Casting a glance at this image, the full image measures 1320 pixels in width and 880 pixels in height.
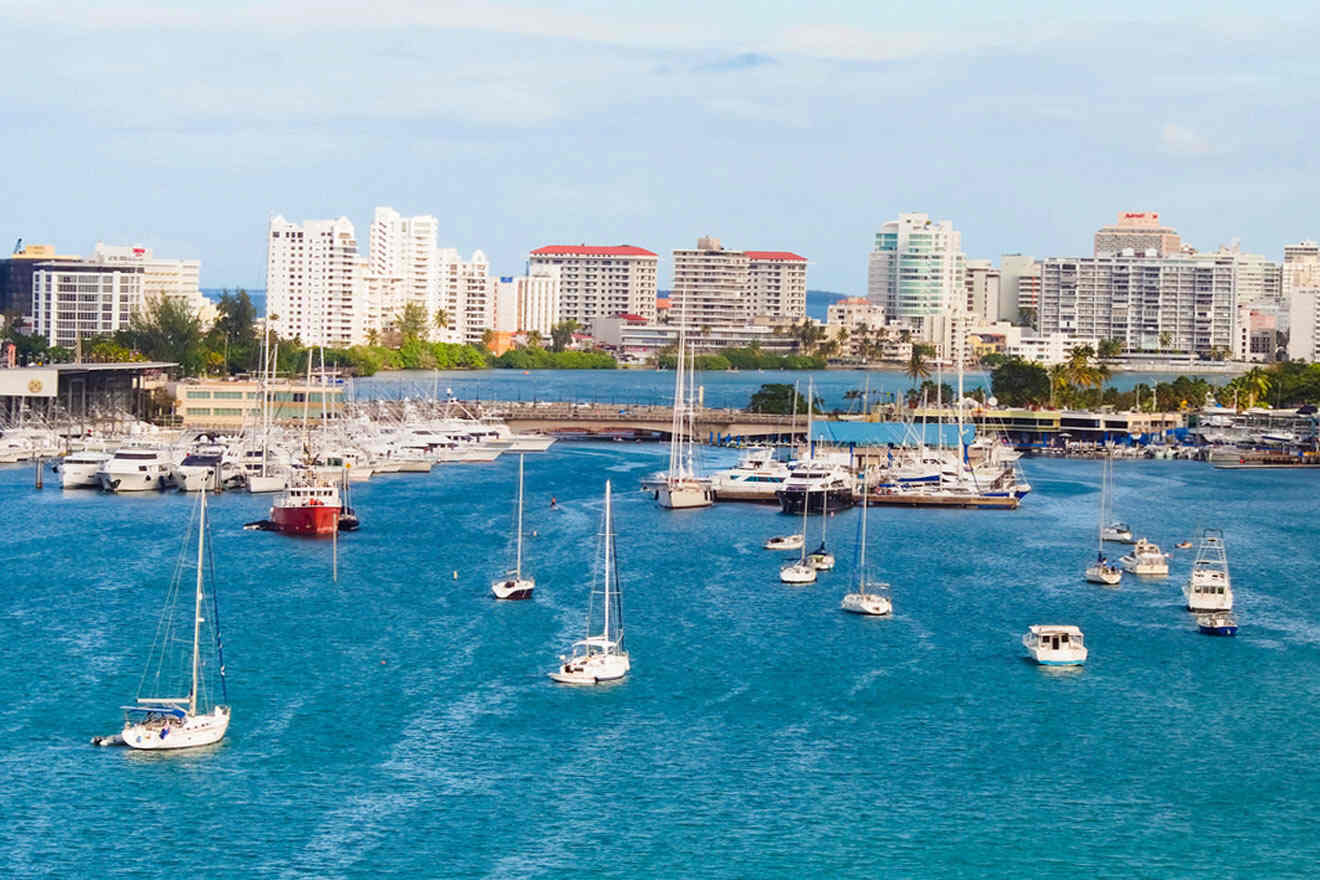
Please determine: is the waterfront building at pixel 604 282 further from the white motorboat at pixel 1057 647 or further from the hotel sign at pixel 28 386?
the white motorboat at pixel 1057 647

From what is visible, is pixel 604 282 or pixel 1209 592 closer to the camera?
pixel 1209 592

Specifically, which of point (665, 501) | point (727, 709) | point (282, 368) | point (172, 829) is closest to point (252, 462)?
point (665, 501)

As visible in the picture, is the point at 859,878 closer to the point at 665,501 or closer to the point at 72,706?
the point at 72,706

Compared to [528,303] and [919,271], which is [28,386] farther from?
[919,271]

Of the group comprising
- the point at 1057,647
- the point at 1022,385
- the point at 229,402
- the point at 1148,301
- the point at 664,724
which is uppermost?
the point at 1148,301

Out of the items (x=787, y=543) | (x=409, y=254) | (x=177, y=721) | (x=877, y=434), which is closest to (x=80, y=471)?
(x=787, y=543)

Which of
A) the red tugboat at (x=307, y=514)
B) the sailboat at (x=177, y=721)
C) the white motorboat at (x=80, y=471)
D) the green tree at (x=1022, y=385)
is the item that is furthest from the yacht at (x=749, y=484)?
the green tree at (x=1022, y=385)
